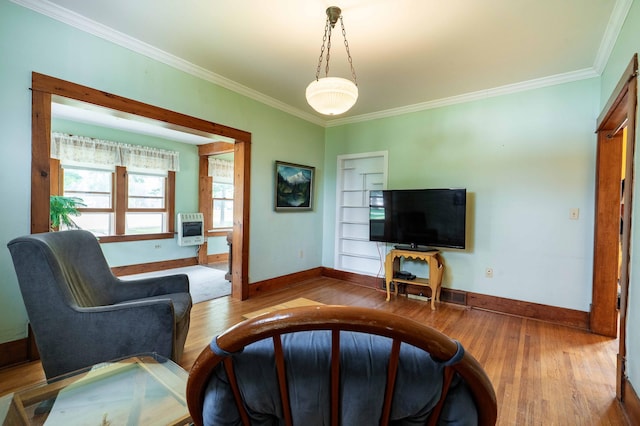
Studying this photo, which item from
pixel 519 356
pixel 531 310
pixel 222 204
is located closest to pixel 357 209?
pixel 531 310

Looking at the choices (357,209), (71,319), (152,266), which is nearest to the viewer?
(71,319)

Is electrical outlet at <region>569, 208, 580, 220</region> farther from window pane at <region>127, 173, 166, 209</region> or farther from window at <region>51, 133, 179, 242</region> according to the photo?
window pane at <region>127, 173, 166, 209</region>

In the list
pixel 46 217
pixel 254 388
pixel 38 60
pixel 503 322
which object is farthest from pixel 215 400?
pixel 503 322

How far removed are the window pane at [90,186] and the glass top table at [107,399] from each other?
432 centimetres

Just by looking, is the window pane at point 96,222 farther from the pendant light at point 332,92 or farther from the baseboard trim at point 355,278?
the pendant light at point 332,92

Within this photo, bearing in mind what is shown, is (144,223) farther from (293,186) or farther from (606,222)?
(606,222)

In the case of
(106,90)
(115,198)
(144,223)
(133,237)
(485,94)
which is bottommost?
(133,237)

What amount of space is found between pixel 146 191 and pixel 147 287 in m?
3.88

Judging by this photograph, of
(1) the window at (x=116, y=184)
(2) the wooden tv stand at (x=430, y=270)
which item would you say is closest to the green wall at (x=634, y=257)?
(2) the wooden tv stand at (x=430, y=270)

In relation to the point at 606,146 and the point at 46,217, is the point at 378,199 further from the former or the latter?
the point at 46,217

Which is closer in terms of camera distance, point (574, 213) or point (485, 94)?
point (574, 213)

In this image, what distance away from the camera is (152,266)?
5.26 meters

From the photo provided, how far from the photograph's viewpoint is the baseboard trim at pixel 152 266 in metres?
4.84

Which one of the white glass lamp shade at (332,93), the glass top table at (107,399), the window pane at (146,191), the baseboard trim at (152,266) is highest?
the white glass lamp shade at (332,93)
